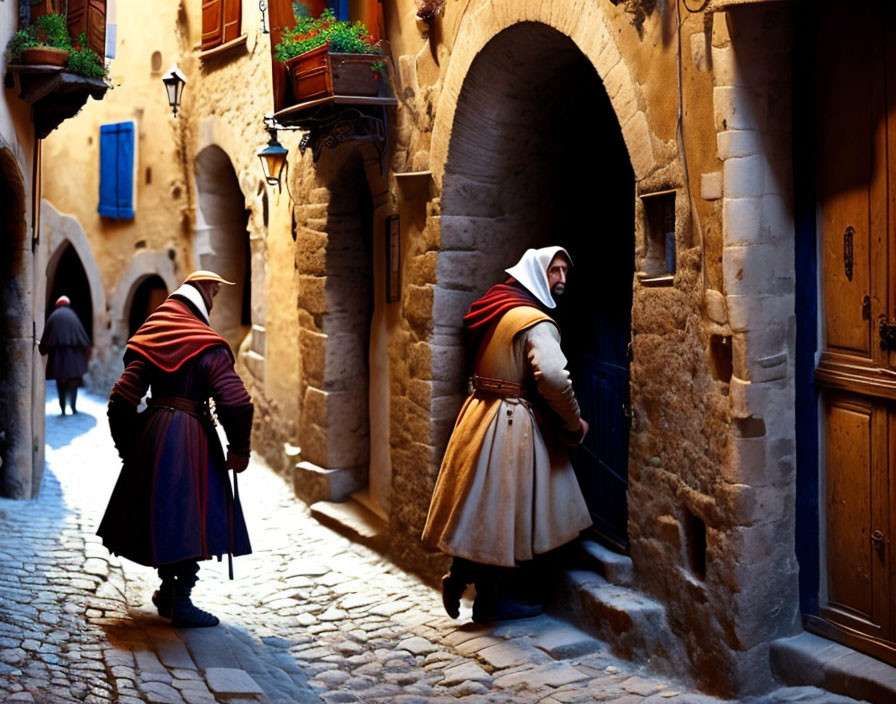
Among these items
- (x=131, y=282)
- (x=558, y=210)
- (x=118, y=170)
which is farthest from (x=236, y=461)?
(x=118, y=170)

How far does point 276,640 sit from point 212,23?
7.84m

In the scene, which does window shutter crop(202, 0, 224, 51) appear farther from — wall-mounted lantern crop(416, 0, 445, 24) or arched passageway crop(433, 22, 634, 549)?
arched passageway crop(433, 22, 634, 549)

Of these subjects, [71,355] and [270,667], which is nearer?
[270,667]

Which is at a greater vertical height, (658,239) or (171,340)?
(658,239)

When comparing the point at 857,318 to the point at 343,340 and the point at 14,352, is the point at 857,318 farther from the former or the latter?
the point at 14,352

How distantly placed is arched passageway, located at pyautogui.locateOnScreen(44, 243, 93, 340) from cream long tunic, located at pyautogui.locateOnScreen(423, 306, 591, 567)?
12.4 metres

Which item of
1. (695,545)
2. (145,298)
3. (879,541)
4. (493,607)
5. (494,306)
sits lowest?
(493,607)

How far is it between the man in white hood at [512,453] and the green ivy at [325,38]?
2.11 meters

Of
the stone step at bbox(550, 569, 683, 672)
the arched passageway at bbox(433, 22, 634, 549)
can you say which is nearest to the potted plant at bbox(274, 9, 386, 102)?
the arched passageway at bbox(433, 22, 634, 549)

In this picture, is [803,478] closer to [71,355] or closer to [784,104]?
[784,104]

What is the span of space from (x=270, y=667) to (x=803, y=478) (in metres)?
2.61

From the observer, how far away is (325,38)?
7.15 meters

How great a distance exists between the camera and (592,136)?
264 inches

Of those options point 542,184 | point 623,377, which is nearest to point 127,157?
point 542,184
